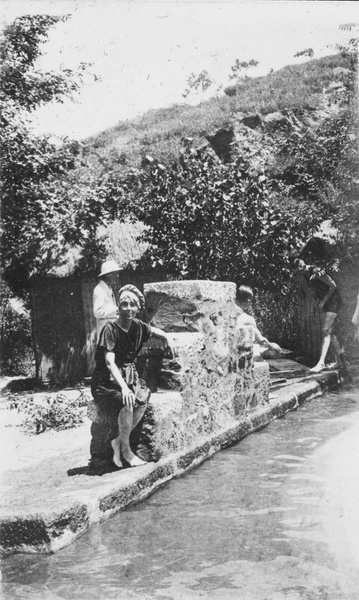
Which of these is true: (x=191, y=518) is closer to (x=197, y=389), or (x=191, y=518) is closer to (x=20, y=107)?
(x=197, y=389)

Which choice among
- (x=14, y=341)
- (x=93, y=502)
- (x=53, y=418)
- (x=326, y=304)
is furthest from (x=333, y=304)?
(x=93, y=502)

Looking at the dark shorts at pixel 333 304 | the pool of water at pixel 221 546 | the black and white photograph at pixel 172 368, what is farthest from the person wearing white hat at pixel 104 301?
the dark shorts at pixel 333 304

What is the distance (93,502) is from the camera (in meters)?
4.52

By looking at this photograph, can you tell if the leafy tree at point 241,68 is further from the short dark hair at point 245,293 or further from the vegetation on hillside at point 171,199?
the short dark hair at point 245,293

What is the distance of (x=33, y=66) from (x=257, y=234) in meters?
4.58

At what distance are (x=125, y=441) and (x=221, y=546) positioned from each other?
1547 mm

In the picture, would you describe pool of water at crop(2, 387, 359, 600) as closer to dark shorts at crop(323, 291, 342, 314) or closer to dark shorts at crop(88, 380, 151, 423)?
dark shorts at crop(88, 380, 151, 423)

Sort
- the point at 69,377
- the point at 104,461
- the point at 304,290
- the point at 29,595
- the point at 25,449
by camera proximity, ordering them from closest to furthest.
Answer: the point at 29,595, the point at 104,461, the point at 25,449, the point at 69,377, the point at 304,290

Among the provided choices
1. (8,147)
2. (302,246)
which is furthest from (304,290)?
(8,147)

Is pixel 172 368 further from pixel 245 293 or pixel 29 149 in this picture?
pixel 29 149

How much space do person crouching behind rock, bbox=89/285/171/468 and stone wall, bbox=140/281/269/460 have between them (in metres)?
0.18

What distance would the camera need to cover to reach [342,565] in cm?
381

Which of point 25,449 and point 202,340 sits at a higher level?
point 202,340

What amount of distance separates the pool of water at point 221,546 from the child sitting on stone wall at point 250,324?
7.29 feet
